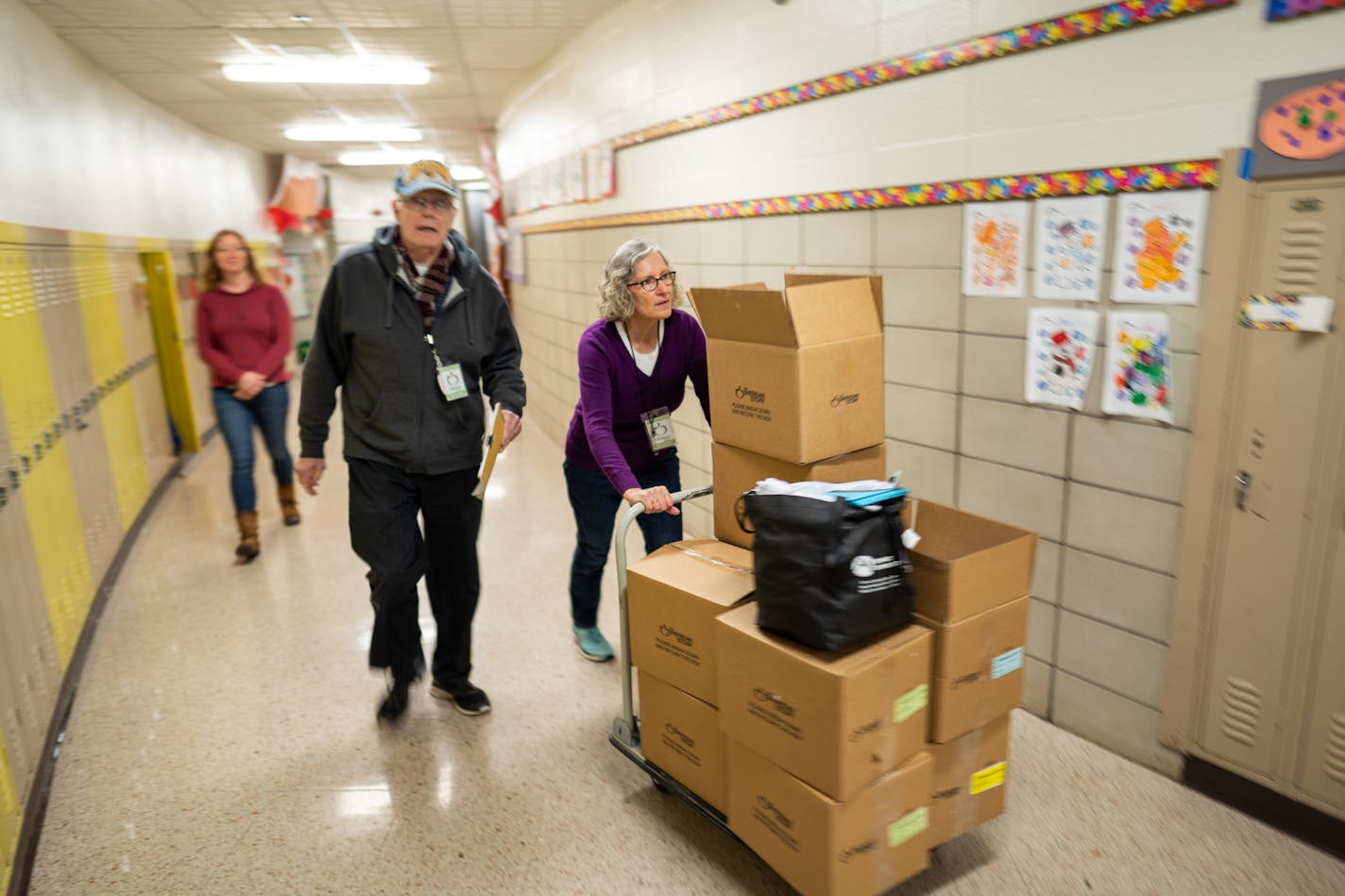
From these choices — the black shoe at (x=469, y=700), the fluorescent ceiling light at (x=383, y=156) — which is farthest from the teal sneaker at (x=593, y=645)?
the fluorescent ceiling light at (x=383, y=156)

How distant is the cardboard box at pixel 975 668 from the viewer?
5.38 feet

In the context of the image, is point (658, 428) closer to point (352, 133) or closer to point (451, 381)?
point (451, 381)

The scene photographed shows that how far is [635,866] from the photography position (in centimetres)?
198

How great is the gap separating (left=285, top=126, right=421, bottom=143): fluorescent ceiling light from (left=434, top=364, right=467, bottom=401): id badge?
7188 millimetres

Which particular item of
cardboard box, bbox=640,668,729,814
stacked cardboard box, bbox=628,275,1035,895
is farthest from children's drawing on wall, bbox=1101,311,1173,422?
cardboard box, bbox=640,668,729,814

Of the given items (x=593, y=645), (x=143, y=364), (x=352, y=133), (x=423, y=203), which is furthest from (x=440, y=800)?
(x=352, y=133)

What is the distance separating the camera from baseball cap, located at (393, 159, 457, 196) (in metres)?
2.21

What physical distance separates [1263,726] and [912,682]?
1061 millimetres

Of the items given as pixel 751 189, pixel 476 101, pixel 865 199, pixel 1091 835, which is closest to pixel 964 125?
pixel 865 199

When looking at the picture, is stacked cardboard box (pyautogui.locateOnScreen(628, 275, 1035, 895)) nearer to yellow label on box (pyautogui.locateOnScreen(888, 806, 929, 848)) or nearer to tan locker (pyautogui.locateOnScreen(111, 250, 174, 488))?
yellow label on box (pyautogui.locateOnScreen(888, 806, 929, 848))

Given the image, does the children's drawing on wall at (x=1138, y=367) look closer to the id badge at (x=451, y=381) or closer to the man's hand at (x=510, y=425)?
the man's hand at (x=510, y=425)

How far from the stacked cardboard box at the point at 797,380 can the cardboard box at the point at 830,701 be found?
405 millimetres

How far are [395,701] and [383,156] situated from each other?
981cm

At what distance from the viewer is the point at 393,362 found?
229 cm
